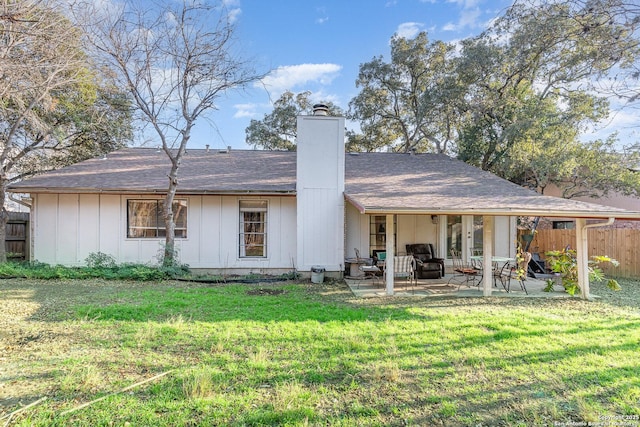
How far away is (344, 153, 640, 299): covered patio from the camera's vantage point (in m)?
7.08

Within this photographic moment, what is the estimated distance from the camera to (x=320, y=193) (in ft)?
31.9

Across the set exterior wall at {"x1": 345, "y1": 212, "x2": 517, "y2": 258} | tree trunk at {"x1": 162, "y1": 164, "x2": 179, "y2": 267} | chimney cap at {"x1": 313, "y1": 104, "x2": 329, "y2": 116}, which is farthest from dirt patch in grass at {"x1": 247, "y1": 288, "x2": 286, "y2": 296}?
chimney cap at {"x1": 313, "y1": 104, "x2": 329, "y2": 116}

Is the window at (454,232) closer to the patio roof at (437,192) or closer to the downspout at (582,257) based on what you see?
the patio roof at (437,192)

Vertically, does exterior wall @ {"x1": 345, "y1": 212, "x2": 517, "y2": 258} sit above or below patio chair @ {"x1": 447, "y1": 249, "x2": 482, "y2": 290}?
above

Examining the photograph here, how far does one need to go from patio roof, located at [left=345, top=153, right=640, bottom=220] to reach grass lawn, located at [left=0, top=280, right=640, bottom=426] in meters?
1.95

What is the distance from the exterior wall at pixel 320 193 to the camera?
9.69m

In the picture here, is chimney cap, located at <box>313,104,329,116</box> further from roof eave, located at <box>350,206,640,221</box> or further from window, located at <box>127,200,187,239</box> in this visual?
window, located at <box>127,200,187,239</box>

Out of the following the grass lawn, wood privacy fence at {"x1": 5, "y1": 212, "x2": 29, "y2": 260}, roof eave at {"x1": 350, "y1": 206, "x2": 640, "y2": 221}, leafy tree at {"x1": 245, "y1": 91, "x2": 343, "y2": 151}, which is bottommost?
the grass lawn

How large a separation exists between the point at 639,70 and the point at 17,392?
24.6 feet

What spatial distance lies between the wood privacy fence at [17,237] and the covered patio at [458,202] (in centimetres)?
1189

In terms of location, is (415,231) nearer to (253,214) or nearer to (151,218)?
(253,214)

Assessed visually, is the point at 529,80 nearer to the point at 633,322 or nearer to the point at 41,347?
the point at 633,322

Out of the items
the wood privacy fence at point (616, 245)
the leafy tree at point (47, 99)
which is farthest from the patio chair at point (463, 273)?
the leafy tree at point (47, 99)

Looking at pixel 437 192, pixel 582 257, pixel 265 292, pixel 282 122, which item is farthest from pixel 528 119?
pixel 282 122
